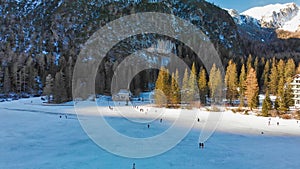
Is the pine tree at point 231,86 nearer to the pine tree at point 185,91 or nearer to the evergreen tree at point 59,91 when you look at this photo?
the pine tree at point 185,91

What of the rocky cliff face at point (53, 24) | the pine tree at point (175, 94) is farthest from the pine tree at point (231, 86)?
the rocky cliff face at point (53, 24)

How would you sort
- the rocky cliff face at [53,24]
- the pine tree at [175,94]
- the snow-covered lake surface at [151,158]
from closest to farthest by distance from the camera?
the snow-covered lake surface at [151,158], the pine tree at [175,94], the rocky cliff face at [53,24]

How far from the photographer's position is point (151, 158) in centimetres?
2402

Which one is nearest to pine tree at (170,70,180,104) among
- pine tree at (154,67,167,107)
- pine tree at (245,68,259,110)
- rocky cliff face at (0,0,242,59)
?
pine tree at (154,67,167,107)

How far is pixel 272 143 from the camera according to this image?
105 feet

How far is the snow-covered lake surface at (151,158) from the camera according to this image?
22125mm

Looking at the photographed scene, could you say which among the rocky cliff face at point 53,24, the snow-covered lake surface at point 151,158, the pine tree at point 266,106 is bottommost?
the snow-covered lake surface at point 151,158

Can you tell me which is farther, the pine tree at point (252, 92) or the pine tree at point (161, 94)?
the pine tree at point (161, 94)

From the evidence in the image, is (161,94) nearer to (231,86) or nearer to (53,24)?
(231,86)

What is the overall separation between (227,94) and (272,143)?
3984 cm

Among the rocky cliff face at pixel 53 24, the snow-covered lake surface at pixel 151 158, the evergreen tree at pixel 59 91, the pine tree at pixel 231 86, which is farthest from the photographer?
the rocky cliff face at pixel 53 24

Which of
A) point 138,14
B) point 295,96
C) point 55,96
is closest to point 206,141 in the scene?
point 295,96

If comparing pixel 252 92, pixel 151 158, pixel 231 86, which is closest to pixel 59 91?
pixel 231 86

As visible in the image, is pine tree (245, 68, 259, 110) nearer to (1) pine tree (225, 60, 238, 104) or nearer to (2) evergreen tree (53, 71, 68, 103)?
(1) pine tree (225, 60, 238, 104)
